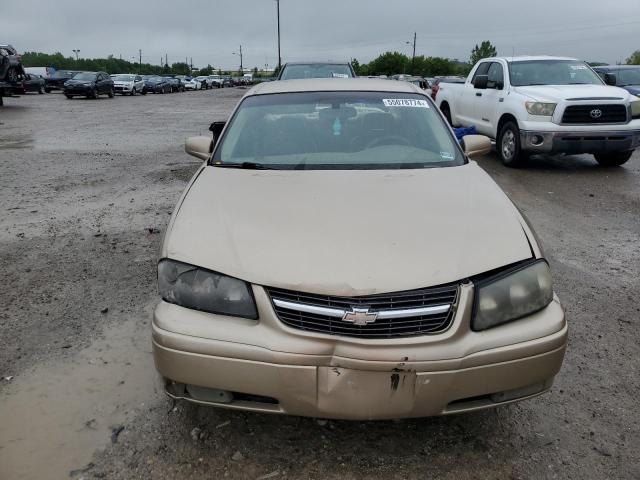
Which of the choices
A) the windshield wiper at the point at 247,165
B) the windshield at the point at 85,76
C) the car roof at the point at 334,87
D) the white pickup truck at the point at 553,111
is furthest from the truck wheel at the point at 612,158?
the windshield at the point at 85,76

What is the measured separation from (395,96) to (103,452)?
9.70 ft

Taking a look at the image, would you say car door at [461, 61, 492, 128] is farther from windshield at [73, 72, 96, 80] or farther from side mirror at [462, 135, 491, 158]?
windshield at [73, 72, 96, 80]

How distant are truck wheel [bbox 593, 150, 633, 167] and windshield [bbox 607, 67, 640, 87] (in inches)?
246

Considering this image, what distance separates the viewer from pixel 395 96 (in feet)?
12.9

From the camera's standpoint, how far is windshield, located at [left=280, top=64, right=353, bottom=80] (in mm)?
10938

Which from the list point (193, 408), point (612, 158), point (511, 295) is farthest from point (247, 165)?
point (612, 158)

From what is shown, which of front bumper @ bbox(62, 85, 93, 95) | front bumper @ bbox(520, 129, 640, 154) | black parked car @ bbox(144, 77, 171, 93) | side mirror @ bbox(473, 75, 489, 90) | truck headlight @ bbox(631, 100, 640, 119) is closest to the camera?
front bumper @ bbox(520, 129, 640, 154)

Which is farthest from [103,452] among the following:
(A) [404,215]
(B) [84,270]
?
(B) [84,270]

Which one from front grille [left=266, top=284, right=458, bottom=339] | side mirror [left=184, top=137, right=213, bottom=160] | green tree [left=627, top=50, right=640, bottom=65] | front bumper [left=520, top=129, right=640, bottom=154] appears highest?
green tree [left=627, top=50, right=640, bottom=65]

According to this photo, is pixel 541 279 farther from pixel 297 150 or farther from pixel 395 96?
pixel 395 96

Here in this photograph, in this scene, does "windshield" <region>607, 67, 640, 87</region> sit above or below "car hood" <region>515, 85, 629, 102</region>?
above

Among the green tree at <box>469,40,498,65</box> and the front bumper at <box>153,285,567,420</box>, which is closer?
the front bumper at <box>153,285,567,420</box>

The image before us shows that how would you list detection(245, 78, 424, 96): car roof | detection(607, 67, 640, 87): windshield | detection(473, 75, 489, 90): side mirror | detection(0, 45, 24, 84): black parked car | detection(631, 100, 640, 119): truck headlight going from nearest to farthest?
detection(245, 78, 424, 96): car roof, detection(631, 100, 640, 119): truck headlight, detection(473, 75, 489, 90): side mirror, detection(607, 67, 640, 87): windshield, detection(0, 45, 24, 84): black parked car

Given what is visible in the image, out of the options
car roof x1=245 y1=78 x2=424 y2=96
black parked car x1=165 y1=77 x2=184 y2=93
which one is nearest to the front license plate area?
car roof x1=245 y1=78 x2=424 y2=96
